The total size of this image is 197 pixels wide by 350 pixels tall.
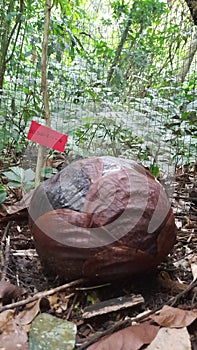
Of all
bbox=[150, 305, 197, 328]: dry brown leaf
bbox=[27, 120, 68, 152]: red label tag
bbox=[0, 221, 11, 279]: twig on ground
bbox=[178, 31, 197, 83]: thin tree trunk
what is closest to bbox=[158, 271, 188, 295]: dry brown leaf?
bbox=[150, 305, 197, 328]: dry brown leaf

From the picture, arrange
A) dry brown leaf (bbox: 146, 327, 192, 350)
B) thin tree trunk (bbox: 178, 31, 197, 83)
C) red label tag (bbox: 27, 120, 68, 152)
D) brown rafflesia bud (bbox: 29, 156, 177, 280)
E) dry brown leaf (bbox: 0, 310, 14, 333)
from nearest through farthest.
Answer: dry brown leaf (bbox: 146, 327, 192, 350)
dry brown leaf (bbox: 0, 310, 14, 333)
brown rafflesia bud (bbox: 29, 156, 177, 280)
red label tag (bbox: 27, 120, 68, 152)
thin tree trunk (bbox: 178, 31, 197, 83)

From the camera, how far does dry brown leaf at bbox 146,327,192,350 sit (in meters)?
1.03

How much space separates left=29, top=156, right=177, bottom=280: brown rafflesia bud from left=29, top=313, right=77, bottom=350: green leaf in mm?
191

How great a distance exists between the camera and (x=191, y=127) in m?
2.69

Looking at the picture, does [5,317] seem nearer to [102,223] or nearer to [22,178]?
[102,223]

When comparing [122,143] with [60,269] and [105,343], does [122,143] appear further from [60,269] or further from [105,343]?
[105,343]

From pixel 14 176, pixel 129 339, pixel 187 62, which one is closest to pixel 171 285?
pixel 129 339

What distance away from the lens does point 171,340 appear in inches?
41.4

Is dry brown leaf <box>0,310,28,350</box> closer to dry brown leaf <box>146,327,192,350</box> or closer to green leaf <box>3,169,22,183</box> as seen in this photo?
dry brown leaf <box>146,327,192,350</box>

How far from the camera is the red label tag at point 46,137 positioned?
176 centimetres

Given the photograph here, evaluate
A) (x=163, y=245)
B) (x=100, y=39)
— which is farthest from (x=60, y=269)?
(x=100, y=39)

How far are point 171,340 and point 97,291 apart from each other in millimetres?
329

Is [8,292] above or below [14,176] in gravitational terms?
below

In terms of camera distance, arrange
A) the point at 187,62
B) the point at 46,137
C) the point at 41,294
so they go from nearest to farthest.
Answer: the point at 41,294 < the point at 46,137 < the point at 187,62
